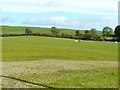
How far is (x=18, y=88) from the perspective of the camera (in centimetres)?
1711

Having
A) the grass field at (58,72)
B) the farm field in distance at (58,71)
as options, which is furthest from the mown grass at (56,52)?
the grass field at (58,72)

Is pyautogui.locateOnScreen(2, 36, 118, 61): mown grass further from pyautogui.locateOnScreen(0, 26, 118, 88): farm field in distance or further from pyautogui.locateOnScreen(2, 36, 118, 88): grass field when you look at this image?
pyautogui.locateOnScreen(2, 36, 118, 88): grass field

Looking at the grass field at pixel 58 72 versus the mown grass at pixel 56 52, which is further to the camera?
the mown grass at pixel 56 52

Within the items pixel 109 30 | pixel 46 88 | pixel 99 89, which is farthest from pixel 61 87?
pixel 109 30

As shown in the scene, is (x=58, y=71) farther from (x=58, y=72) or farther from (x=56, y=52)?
(x=56, y=52)

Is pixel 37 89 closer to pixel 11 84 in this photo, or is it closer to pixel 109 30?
pixel 11 84

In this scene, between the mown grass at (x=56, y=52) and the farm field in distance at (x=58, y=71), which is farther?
the mown grass at (x=56, y=52)

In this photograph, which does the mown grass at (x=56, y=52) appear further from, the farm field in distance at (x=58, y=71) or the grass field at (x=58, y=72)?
the grass field at (x=58, y=72)

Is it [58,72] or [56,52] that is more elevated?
[58,72]

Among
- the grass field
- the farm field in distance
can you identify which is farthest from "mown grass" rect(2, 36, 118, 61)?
the grass field

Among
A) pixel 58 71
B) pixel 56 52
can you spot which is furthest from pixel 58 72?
pixel 56 52

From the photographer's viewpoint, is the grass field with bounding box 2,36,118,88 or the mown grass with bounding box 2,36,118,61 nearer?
the grass field with bounding box 2,36,118,88

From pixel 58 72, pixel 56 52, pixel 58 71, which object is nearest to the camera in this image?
pixel 58 72

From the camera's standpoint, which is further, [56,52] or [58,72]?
[56,52]
